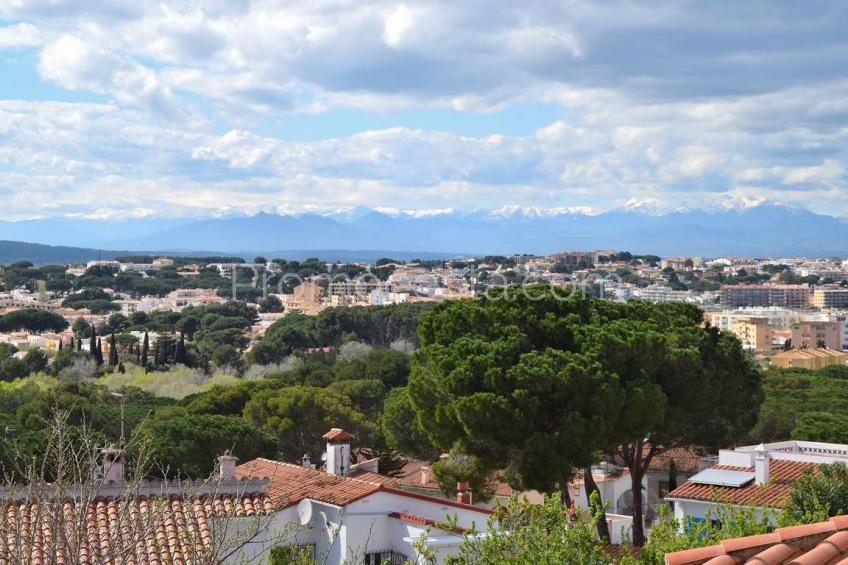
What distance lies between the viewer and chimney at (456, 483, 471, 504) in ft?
47.5

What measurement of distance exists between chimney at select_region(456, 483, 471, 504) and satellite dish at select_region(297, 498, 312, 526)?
13.1ft

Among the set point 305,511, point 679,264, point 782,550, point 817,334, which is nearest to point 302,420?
point 305,511

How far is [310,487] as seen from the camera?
11.1m

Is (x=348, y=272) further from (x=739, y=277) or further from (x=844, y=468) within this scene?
(x=844, y=468)

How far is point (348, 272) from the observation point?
139 m

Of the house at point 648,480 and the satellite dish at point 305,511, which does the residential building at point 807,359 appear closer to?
the house at point 648,480

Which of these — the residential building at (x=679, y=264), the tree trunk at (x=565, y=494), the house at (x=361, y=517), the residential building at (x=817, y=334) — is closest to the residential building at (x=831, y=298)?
the residential building at (x=679, y=264)

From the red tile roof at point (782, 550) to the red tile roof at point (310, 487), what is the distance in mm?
5636

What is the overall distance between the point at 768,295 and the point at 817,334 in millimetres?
49433

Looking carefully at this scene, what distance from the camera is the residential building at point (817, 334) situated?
93.0m

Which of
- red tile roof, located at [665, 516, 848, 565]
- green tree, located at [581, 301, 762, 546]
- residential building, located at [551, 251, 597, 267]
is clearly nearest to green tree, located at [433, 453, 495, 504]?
green tree, located at [581, 301, 762, 546]

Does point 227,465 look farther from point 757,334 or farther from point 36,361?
point 757,334

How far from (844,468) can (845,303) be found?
140m

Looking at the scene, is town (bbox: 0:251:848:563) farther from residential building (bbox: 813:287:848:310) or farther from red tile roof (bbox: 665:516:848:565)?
residential building (bbox: 813:287:848:310)
